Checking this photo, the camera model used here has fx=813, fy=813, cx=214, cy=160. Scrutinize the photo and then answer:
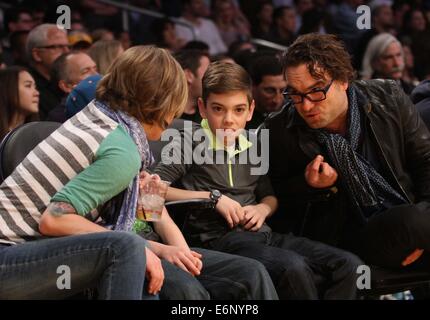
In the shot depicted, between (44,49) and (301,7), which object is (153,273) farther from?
(301,7)

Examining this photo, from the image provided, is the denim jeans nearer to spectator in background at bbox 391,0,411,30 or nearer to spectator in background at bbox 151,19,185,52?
spectator in background at bbox 151,19,185,52

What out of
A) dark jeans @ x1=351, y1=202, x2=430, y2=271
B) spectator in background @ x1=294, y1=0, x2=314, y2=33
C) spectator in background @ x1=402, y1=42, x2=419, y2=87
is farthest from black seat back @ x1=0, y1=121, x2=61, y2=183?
spectator in background @ x1=294, y1=0, x2=314, y2=33

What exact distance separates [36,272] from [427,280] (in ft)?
5.64

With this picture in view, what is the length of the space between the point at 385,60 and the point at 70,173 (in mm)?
4216

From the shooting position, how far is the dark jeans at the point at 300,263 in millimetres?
3096

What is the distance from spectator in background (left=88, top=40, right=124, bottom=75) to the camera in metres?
5.31

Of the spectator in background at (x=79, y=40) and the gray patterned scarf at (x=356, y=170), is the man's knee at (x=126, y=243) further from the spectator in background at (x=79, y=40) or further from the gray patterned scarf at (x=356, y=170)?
the spectator in background at (x=79, y=40)

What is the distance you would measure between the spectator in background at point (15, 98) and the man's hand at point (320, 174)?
1732mm

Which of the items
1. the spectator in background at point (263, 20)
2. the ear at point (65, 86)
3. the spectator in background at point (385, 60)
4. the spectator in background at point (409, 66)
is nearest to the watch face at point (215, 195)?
the ear at point (65, 86)

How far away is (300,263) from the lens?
313 centimetres

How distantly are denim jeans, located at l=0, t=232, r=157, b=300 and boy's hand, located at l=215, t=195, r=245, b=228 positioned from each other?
0.78 m

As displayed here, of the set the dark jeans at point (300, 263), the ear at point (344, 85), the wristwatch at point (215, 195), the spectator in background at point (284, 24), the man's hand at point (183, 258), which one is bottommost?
the dark jeans at point (300, 263)
